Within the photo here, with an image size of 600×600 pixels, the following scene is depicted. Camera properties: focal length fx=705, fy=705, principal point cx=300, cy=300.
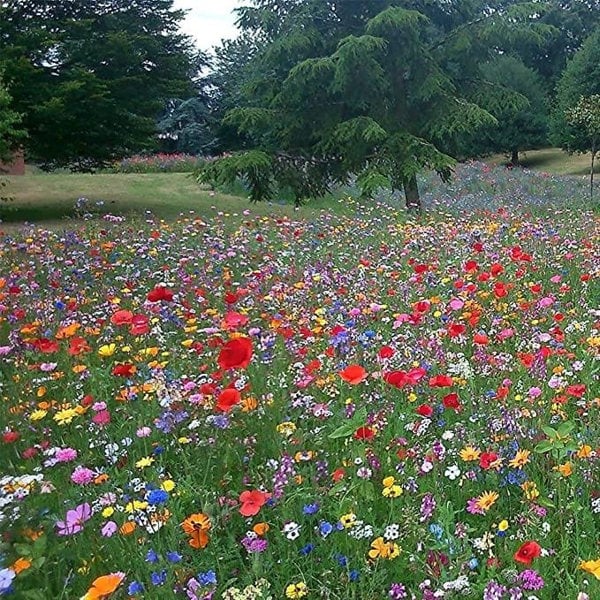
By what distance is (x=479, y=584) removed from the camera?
170 centimetres

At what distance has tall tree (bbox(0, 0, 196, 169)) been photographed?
14484 millimetres

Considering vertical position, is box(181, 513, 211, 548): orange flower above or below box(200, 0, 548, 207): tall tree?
below

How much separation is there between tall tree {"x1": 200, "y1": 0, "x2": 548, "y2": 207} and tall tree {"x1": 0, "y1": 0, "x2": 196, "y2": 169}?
299cm

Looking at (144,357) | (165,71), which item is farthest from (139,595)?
(165,71)

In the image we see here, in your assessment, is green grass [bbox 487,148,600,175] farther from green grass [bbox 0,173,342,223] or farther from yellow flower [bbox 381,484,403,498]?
yellow flower [bbox 381,484,403,498]

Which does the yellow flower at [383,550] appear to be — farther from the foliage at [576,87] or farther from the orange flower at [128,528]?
the foliage at [576,87]

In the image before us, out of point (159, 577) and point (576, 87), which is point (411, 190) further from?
point (576, 87)

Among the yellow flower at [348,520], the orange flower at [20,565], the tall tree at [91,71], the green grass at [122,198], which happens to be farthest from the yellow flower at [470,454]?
the tall tree at [91,71]

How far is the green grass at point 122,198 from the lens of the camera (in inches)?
627

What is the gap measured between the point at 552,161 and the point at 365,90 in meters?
27.7

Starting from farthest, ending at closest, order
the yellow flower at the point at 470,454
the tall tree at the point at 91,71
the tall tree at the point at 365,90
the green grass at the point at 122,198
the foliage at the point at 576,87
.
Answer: the foliage at the point at 576,87 < the green grass at the point at 122,198 < the tall tree at the point at 91,71 < the tall tree at the point at 365,90 < the yellow flower at the point at 470,454

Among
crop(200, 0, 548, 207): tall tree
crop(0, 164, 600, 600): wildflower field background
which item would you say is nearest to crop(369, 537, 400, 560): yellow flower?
crop(0, 164, 600, 600): wildflower field background

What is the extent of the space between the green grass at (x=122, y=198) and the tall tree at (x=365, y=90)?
4.25 feet

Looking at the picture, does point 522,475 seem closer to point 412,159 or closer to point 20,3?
point 412,159
